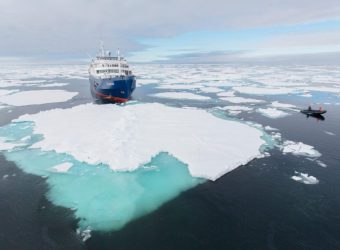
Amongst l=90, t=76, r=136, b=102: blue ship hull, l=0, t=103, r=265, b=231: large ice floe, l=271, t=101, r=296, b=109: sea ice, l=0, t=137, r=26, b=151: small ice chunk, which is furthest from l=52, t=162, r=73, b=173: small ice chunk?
l=271, t=101, r=296, b=109: sea ice

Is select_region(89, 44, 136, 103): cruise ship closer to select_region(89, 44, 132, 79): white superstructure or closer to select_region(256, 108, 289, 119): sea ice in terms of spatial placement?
select_region(89, 44, 132, 79): white superstructure

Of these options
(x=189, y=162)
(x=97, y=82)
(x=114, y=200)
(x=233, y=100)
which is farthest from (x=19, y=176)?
(x=233, y=100)

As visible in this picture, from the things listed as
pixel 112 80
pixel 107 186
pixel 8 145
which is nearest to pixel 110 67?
pixel 112 80

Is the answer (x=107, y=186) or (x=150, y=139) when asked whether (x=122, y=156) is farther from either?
(x=150, y=139)

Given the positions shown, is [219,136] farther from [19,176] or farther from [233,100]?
[233,100]

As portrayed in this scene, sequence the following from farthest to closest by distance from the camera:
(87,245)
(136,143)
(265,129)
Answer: (265,129) → (136,143) → (87,245)

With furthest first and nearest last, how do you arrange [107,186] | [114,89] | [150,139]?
[114,89] → [150,139] → [107,186]
